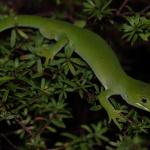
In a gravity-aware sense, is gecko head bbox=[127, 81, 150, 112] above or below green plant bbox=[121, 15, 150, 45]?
below

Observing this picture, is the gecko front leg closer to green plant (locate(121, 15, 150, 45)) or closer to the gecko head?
the gecko head

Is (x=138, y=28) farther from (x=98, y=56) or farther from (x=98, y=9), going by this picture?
(x=98, y=56)

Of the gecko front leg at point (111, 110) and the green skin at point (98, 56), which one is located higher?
the green skin at point (98, 56)

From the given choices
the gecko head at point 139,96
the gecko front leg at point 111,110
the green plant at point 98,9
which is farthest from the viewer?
the green plant at point 98,9

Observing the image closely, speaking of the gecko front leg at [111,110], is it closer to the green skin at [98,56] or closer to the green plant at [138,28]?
the green skin at [98,56]

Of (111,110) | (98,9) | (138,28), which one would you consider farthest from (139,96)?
(98,9)

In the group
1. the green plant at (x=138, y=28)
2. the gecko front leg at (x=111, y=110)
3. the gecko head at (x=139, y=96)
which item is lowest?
the gecko front leg at (x=111, y=110)

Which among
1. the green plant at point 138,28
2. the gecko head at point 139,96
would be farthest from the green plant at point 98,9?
the gecko head at point 139,96

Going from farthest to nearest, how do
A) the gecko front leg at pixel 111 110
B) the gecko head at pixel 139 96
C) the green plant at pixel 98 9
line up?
the green plant at pixel 98 9 < the gecko head at pixel 139 96 < the gecko front leg at pixel 111 110

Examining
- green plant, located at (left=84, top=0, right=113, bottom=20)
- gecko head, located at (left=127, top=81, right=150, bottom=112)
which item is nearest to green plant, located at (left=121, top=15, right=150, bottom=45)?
green plant, located at (left=84, top=0, right=113, bottom=20)
